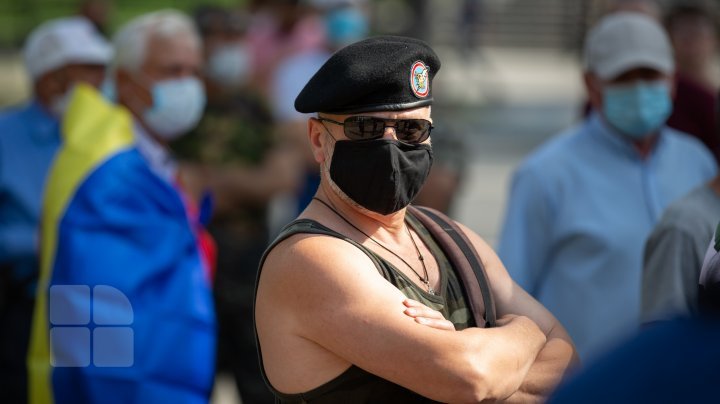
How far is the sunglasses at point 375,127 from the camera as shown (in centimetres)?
257

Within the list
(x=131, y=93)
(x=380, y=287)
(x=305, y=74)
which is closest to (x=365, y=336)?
(x=380, y=287)

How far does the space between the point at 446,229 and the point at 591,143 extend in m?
1.84

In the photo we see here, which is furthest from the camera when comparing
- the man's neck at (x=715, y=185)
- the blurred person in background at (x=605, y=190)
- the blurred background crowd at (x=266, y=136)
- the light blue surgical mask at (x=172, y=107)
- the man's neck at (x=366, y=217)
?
the blurred background crowd at (x=266, y=136)

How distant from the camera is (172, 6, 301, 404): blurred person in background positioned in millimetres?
5559

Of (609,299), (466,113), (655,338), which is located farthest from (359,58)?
(466,113)

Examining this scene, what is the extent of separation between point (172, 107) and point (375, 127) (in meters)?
2.35

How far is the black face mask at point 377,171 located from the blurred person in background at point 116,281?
1832 millimetres

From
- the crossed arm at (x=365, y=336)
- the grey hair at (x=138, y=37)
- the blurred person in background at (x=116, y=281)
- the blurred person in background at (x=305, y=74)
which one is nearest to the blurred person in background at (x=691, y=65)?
the blurred person in background at (x=305, y=74)

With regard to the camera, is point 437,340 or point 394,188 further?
point 394,188

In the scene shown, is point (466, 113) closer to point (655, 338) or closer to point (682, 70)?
point (682, 70)

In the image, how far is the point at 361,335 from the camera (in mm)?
2385

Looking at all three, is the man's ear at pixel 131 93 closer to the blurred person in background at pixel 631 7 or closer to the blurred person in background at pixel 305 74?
the blurred person in background at pixel 305 74

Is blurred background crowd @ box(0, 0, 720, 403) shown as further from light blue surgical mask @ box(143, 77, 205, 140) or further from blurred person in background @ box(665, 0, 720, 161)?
light blue surgical mask @ box(143, 77, 205, 140)

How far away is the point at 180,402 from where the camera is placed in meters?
4.24
